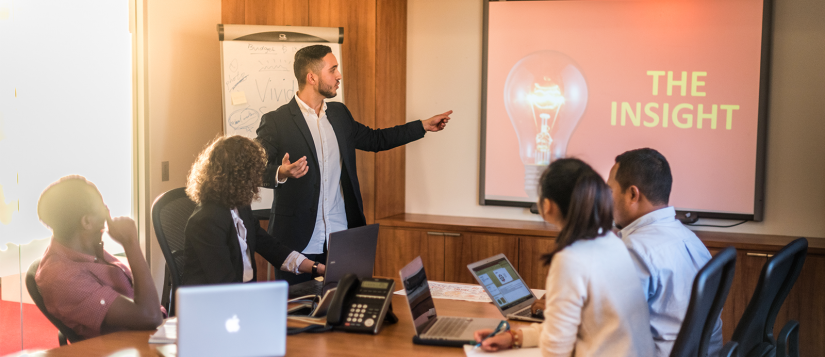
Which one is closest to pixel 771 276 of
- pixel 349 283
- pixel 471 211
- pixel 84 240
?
pixel 349 283

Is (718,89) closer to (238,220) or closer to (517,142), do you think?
(517,142)

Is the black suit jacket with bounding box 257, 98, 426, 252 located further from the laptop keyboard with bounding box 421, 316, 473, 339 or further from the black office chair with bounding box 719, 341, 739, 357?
the black office chair with bounding box 719, 341, 739, 357

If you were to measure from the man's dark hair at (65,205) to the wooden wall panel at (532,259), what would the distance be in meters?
2.35

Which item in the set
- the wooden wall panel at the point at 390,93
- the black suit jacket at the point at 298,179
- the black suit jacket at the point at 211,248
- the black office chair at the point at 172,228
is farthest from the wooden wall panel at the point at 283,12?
the black suit jacket at the point at 211,248

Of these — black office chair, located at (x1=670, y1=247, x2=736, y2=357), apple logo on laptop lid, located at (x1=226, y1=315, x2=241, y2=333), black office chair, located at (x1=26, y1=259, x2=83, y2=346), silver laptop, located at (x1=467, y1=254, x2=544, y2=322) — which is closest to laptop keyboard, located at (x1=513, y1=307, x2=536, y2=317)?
silver laptop, located at (x1=467, y1=254, x2=544, y2=322)

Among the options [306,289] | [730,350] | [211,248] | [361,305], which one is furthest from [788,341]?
[211,248]

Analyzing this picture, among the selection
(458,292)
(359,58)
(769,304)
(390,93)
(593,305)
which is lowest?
(458,292)

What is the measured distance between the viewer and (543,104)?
4.07m

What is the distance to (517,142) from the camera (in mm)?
4152

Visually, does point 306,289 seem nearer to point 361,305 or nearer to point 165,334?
point 361,305

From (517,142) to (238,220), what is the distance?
2193 mm

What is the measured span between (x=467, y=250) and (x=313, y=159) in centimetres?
117

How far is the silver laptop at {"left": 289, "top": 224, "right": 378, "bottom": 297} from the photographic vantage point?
6.85ft

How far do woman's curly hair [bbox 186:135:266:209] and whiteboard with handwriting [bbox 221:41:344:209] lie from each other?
154cm
